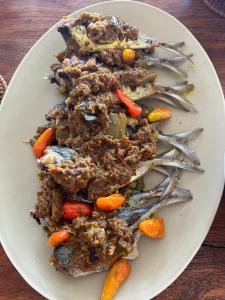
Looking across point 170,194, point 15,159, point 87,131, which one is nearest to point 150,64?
point 87,131

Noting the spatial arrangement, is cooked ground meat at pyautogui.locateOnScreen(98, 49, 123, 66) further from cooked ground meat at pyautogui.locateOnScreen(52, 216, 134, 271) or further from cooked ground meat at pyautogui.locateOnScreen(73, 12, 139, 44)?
cooked ground meat at pyautogui.locateOnScreen(52, 216, 134, 271)

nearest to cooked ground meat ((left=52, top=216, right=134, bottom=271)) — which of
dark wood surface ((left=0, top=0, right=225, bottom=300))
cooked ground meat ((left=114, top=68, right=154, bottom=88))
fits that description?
dark wood surface ((left=0, top=0, right=225, bottom=300))

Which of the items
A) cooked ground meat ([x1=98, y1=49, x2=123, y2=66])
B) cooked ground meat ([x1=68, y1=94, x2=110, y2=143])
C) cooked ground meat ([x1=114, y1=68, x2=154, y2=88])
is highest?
cooked ground meat ([x1=98, y1=49, x2=123, y2=66])

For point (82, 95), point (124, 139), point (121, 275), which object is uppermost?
point (82, 95)

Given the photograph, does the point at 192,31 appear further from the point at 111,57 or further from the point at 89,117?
the point at 89,117

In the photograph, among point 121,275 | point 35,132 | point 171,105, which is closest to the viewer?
point 121,275

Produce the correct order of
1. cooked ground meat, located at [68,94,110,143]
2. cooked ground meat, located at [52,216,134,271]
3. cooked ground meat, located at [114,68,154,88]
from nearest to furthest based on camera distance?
cooked ground meat, located at [52,216,134,271] < cooked ground meat, located at [68,94,110,143] < cooked ground meat, located at [114,68,154,88]

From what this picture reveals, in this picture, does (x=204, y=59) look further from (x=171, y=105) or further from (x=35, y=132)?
(x=35, y=132)
